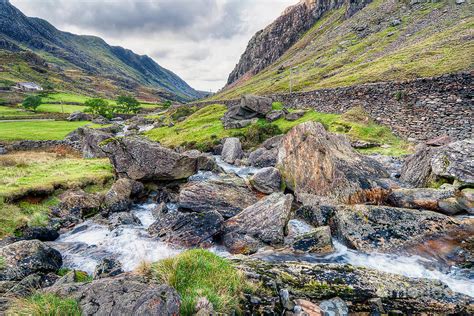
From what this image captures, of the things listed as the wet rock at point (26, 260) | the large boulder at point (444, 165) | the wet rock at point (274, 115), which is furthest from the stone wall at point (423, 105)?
the wet rock at point (26, 260)

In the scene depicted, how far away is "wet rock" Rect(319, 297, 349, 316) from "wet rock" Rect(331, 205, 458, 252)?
5191 mm

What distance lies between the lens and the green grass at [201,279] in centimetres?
695

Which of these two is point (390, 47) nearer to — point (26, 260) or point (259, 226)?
point (259, 226)

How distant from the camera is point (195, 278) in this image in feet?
26.1

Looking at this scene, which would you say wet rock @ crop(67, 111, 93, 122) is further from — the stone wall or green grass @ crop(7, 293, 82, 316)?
→ green grass @ crop(7, 293, 82, 316)

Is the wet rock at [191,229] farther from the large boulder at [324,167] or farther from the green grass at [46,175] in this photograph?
the green grass at [46,175]

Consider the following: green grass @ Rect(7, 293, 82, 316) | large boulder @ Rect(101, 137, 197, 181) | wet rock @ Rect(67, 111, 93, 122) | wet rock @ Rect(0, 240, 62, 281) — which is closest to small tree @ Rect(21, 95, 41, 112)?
wet rock @ Rect(67, 111, 93, 122)

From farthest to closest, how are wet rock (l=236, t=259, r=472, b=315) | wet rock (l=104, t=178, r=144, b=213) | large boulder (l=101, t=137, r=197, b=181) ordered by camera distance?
large boulder (l=101, t=137, r=197, b=181) < wet rock (l=104, t=178, r=144, b=213) < wet rock (l=236, t=259, r=472, b=315)

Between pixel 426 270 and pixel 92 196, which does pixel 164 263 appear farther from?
pixel 92 196

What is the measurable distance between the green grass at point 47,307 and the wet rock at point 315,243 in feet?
30.4

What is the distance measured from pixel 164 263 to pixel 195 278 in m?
1.11

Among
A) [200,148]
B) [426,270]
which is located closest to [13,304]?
[426,270]

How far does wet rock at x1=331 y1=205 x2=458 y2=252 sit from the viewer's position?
507 inches

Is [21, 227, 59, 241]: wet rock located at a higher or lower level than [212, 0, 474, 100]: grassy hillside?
lower
